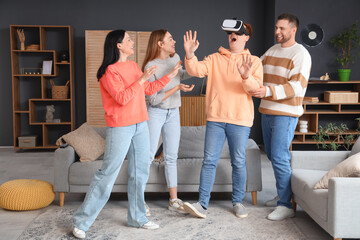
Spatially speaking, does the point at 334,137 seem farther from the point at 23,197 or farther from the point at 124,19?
the point at 23,197

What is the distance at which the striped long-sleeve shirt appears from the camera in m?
3.64

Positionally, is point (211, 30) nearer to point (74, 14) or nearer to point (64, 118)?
point (74, 14)

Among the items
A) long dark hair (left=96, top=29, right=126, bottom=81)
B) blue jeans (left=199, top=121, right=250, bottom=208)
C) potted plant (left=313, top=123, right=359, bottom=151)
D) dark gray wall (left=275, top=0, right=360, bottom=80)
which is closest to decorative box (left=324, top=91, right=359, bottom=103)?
potted plant (left=313, top=123, right=359, bottom=151)

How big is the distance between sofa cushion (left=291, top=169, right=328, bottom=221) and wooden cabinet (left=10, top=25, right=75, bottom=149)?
4663mm

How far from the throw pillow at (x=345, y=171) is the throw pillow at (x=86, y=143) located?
81.1 inches

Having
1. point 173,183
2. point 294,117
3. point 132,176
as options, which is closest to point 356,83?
point 294,117

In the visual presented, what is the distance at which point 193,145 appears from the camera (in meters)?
4.51

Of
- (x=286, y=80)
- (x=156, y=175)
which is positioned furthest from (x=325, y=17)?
(x=156, y=175)

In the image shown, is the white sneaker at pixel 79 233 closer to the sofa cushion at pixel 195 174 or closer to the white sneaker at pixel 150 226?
the white sneaker at pixel 150 226

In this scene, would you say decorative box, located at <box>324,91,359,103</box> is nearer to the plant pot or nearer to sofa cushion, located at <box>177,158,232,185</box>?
the plant pot

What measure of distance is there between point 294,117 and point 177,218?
1324 mm

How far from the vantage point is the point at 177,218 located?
3.79 meters

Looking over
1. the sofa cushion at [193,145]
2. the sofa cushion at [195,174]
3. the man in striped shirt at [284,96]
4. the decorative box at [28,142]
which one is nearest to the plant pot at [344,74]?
the sofa cushion at [193,145]

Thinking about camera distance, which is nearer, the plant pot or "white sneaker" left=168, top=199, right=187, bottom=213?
"white sneaker" left=168, top=199, right=187, bottom=213
